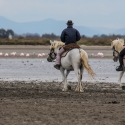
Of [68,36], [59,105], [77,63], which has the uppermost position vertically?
[68,36]

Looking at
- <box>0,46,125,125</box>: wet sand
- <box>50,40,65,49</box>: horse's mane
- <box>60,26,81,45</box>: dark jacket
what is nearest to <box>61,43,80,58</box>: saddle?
<box>60,26,81,45</box>: dark jacket

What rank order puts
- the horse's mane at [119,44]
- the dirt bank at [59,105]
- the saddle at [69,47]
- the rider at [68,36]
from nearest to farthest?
the dirt bank at [59,105], the saddle at [69,47], the rider at [68,36], the horse's mane at [119,44]

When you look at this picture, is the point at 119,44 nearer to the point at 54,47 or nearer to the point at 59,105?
the point at 54,47

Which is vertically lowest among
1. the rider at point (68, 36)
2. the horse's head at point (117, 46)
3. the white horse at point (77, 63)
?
the white horse at point (77, 63)

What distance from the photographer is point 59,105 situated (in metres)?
14.3

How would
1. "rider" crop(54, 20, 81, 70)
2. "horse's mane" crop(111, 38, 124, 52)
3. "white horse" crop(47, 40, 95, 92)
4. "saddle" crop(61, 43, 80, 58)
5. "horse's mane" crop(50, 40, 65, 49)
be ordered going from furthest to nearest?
"horse's mane" crop(111, 38, 124, 52)
"horse's mane" crop(50, 40, 65, 49)
"rider" crop(54, 20, 81, 70)
"saddle" crop(61, 43, 80, 58)
"white horse" crop(47, 40, 95, 92)

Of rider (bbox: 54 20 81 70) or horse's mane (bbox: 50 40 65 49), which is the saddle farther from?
horse's mane (bbox: 50 40 65 49)

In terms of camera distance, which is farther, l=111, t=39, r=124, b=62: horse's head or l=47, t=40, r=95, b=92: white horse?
l=111, t=39, r=124, b=62: horse's head

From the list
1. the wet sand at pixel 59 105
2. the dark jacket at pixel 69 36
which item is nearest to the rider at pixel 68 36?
the dark jacket at pixel 69 36

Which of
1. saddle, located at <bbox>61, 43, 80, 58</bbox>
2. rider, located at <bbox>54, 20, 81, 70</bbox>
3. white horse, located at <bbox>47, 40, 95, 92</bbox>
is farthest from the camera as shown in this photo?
rider, located at <bbox>54, 20, 81, 70</bbox>

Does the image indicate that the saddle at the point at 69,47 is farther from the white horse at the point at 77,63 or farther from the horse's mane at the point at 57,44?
the horse's mane at the point at 57,44

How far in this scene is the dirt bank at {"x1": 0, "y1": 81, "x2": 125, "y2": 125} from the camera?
11.8m

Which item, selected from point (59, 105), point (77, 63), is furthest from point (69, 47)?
point (59, 105)

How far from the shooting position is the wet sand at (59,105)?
1182cm
